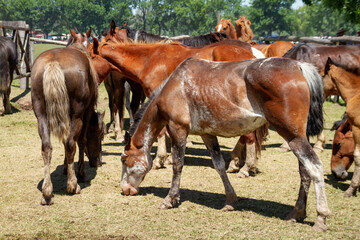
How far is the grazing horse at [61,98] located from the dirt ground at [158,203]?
496 millimetres

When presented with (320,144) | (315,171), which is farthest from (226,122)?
(320,144)

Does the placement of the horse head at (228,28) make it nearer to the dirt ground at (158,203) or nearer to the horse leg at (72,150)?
the dirt ground at (158,203)

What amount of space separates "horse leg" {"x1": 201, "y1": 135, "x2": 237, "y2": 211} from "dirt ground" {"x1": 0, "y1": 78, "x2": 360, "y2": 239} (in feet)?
0.49

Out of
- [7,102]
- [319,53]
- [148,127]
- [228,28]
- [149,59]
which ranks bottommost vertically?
[7,102]

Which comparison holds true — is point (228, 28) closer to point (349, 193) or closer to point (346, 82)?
point (346, 82)

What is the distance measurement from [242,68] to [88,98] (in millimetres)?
2312

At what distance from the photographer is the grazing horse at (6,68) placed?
11906 mm

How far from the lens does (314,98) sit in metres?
4.70

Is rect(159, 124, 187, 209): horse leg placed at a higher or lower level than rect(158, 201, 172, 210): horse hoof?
higher

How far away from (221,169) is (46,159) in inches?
93.4

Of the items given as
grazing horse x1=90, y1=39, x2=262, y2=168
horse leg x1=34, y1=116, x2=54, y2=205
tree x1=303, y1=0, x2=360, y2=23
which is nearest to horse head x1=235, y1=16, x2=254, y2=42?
tree x1=303, y1=0, x2=360, y2=23

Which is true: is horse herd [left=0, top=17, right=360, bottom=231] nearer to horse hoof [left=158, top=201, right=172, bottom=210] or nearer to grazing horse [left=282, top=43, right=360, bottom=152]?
horse hoof [left=158, top=201, right=172, bottom=210]

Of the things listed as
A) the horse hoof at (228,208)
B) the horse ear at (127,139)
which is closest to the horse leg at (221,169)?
the horse hoof at (228,208)

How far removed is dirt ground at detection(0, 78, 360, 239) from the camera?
4.59 metres
